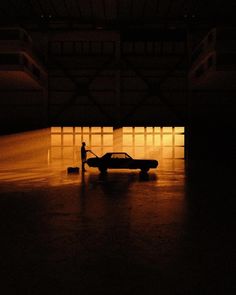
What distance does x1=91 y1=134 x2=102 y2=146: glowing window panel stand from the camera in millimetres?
27766

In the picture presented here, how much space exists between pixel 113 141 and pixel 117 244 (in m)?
22.4

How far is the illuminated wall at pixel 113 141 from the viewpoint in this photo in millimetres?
27734

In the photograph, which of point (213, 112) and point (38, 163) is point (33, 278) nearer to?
point (38, 163)

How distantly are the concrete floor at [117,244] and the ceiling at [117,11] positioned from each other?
18.0 meters

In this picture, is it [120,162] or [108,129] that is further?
[108,129]

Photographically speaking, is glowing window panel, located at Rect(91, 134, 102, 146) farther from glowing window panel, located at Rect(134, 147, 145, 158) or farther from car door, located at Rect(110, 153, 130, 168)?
car door, located at Rect(110, 153, 130, 168)

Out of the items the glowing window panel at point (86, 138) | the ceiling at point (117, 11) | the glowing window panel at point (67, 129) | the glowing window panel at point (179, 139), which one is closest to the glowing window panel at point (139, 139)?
the glowing window panel at point (179, 139)

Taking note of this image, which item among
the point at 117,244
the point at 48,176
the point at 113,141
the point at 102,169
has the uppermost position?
the point at 113,141

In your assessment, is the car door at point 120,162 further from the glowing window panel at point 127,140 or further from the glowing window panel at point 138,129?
the glowing window panel at point 138,129

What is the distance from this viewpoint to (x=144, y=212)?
7723 mm

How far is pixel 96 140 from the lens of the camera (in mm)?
27797

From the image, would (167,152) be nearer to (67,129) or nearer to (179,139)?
(179,139)

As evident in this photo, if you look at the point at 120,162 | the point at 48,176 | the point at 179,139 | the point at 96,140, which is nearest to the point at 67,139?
the point at 96,140

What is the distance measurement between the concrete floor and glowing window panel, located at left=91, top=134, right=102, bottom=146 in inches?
708
